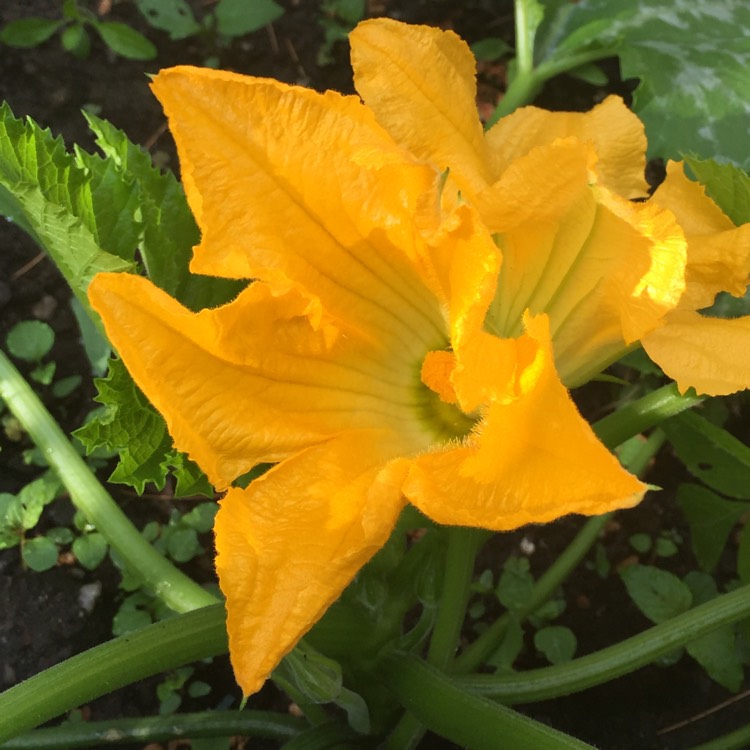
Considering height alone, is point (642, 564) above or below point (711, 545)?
below

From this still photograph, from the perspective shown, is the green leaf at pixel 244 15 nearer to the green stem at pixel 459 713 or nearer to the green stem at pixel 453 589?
the green stem at pixel 453 589

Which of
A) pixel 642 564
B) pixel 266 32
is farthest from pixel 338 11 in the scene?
pixel 642 564

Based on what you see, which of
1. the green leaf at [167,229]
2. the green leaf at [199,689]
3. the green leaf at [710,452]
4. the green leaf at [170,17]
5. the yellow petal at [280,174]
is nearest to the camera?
the yellow petal at [280,174]

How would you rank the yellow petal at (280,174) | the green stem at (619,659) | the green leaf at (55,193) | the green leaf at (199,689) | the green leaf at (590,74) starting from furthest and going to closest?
the green leaf at (590,74) < the green leaf at (199,689) < the green stem at (619,659) < the green leaf at (55,193) < the yellow petal at (280,174)

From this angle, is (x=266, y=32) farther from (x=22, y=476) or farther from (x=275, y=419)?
(x=275, y=419)

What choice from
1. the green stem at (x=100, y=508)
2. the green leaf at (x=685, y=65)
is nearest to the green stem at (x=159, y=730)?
the green stem at (x=100, y=508)

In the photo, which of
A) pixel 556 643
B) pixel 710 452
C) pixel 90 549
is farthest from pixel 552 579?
pixel 90 549

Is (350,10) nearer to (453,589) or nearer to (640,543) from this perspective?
(640,543)

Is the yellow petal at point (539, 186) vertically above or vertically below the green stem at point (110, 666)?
above
